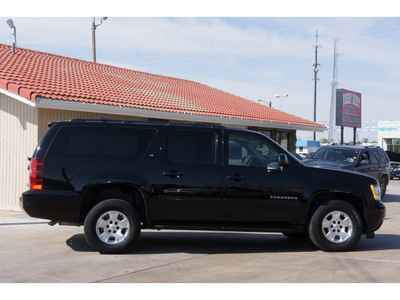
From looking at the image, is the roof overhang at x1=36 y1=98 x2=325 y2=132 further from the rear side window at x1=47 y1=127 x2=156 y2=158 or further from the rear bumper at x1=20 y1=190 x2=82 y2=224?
the rear bumper at x1=20 y1=190 x2=82 y2=224

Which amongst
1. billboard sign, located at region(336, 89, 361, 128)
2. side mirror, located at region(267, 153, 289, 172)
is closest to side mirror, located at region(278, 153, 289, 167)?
side mirror, located at region(267, 153, 289, 172)

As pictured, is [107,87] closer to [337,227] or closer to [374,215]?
[337,227]

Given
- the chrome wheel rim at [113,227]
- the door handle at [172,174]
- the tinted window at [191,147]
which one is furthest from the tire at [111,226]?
the tinted window at [191,147]

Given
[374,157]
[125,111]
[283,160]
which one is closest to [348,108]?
[374,157]

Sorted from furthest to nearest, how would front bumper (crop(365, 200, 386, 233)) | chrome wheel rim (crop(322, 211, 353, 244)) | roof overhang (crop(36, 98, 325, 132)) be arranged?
roof overhang (crop(36, 98, 325, 132)) < front bumper (crop(365, 200, 386, 233)) < chrome wheel rim (crop(322, 211, 353, 244))

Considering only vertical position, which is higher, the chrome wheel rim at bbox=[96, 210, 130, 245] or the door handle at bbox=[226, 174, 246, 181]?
the door handle at bbox=[226, 174, 246, 181]

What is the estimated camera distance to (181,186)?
7.47 meters

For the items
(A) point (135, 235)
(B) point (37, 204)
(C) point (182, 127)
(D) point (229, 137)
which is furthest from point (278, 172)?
(B) point (37, 204)

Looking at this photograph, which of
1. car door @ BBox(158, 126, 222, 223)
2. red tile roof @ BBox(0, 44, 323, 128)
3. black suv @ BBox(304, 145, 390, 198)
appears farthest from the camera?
black suv @ BBox(304, 145, 390, 198)

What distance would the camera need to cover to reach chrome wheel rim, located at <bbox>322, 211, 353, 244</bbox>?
25.2 ft

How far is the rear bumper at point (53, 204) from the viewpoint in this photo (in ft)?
23.7
